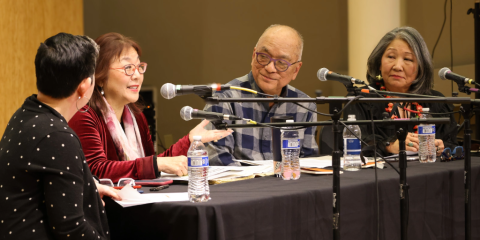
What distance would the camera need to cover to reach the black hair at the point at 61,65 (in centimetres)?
139

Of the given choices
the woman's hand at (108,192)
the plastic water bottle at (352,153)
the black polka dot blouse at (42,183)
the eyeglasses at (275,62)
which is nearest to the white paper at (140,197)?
the woman's hand at (108,192)

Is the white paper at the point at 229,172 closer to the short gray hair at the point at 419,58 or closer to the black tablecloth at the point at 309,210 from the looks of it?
the black tablecloth at the point at 309,210

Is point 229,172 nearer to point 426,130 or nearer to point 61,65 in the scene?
point 61,65

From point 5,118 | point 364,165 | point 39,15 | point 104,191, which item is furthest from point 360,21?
point 104,191

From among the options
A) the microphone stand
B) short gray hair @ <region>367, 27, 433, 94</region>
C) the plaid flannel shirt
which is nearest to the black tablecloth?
the microphone stand

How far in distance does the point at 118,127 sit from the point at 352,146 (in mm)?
1073

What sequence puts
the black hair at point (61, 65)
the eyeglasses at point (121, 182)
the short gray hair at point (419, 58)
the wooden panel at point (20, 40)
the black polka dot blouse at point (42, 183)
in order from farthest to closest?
the wooden panel at point (20, 40) < the short gray hair at point (419, 58) < the eyeglasses at point (121, 182) < the black hair at point (61, 65) < the black polka dot blouse at point (42, 183)

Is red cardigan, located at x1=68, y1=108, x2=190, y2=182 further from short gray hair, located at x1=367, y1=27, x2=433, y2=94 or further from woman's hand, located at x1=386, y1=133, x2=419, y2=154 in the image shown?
short gray hair, located at x1=367, y1=27, x2=433, y2=94

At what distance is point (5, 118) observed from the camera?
334 cm

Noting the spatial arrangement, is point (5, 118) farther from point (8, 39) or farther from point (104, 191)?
point (104, 191)

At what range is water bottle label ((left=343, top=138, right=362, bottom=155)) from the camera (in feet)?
6.93

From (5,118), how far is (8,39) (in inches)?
22.4

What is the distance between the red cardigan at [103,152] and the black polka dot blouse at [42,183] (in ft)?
1.64

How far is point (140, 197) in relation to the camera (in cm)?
146
